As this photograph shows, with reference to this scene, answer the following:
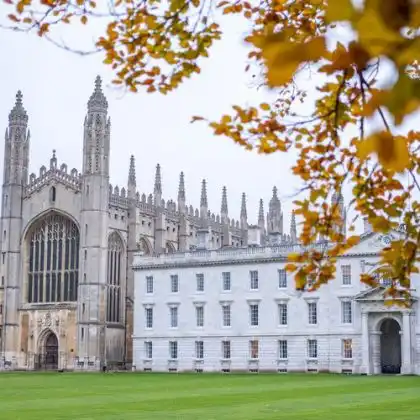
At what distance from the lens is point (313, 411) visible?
24062 millimetres

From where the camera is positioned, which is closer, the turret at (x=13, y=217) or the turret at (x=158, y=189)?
the turret at (x=13, y=217)

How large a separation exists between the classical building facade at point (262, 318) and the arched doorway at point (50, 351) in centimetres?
785

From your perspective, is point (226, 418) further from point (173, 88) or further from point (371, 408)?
point (173, 88)

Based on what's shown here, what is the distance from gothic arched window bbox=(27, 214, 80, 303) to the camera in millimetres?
73500

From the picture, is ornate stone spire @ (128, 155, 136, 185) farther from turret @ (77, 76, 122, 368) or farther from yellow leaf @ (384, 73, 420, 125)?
yellow leaf @ (384, 73, 420, 125)

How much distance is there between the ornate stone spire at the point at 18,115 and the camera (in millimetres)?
78000

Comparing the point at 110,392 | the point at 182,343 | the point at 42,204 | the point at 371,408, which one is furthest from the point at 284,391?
the point at 42,204

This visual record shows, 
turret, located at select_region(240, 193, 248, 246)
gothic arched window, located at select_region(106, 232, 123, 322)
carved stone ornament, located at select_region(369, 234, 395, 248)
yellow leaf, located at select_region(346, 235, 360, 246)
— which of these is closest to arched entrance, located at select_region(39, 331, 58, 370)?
gothic arched window, located at select_region(106, 232, 123, 322)

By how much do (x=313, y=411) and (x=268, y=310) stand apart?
4063cm

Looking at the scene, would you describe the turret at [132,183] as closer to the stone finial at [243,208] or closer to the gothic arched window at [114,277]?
the gothic arched window at [114,277]

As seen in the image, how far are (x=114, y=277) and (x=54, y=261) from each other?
542 cm

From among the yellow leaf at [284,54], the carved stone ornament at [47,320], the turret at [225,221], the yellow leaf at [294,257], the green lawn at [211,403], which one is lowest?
the green lawn at [211,403]

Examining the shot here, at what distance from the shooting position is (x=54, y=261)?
74625 mm

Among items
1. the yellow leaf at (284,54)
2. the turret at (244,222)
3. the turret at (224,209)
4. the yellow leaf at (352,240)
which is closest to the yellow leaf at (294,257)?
the yellow leaf at (352,240)
